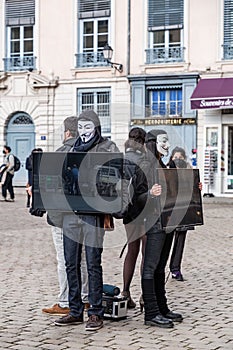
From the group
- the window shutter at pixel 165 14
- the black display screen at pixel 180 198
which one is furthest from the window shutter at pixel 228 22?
the black display screen at pixel 180 198

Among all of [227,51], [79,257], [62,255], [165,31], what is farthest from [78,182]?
[165,31]

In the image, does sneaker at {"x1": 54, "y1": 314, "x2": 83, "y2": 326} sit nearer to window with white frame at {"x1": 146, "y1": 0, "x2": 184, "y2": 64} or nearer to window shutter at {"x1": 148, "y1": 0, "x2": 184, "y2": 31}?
window with white frame at {"x1": 146, "y1": 0, "x2": 184, "y2": 64}

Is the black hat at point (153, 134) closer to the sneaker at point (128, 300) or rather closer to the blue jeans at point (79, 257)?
the blue jeans at point (79, 257)

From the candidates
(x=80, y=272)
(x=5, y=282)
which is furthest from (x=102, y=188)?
(x=5, y=282)

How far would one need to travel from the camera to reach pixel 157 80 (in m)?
28.3

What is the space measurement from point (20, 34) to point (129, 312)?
81.7 ft

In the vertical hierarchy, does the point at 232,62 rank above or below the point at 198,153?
above

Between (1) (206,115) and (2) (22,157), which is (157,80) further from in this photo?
(2) (22,157)

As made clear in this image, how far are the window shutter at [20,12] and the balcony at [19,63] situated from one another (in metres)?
1.41

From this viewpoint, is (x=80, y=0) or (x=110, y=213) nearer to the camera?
(x=110, y=213)

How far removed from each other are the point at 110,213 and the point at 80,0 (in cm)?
2454

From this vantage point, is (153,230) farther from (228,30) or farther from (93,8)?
(93,8)

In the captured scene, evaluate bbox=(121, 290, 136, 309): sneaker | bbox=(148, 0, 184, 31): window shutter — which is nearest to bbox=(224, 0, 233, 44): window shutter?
bbox=(148, 0, 184, 31): window shutter

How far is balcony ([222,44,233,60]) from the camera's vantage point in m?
27.3
